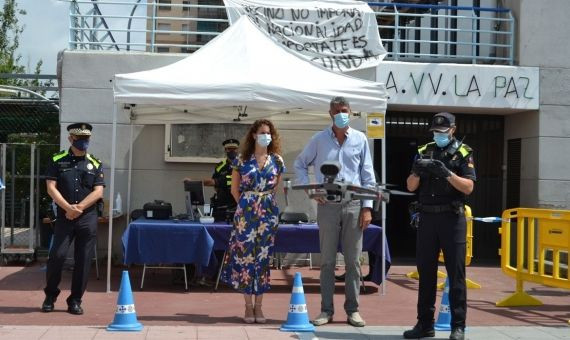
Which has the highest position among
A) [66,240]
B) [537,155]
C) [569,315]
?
[537,155]

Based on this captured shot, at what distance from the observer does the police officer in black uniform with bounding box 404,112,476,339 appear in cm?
701

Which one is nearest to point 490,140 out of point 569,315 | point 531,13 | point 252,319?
point 531,13

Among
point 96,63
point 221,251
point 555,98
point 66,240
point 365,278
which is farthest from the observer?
point 555,98

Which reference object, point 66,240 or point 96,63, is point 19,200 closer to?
point 96,63

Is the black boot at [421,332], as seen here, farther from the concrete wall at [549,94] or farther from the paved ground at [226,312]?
the concrete wall at [549,94]

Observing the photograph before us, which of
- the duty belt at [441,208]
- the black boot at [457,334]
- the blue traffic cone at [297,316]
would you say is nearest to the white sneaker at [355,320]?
the blue traffic cone at [297,316]

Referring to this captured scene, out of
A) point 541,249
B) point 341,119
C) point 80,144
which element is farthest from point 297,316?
point 541,249

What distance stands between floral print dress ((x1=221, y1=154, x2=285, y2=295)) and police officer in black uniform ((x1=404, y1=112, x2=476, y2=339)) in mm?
1576

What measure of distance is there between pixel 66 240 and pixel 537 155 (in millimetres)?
8405

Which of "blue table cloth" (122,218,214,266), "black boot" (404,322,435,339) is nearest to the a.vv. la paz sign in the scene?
"blue table cloth" (122,218,214,266)

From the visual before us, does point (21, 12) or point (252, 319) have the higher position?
point (21, 12)

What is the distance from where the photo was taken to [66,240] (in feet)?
27.7

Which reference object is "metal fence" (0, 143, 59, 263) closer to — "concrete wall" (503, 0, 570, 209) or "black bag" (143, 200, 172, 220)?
"black bag" (143, 200, 172, 220)

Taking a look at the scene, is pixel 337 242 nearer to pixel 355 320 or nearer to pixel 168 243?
pixel 355 320
